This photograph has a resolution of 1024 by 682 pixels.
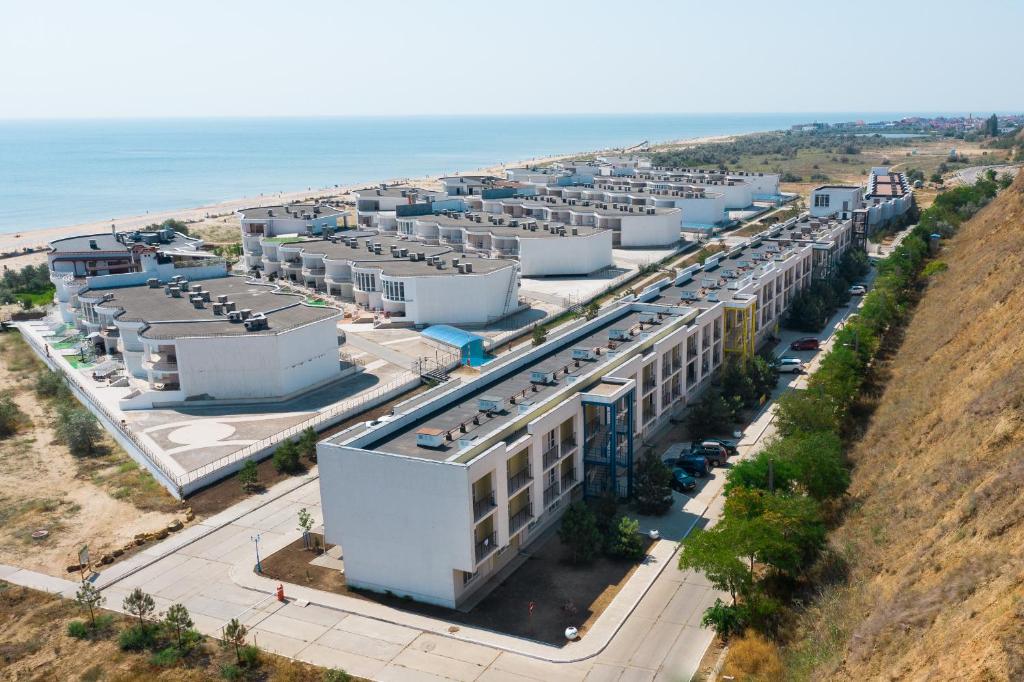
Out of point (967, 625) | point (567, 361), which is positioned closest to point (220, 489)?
point (567, 361)

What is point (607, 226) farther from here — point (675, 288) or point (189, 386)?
point (189, 386)

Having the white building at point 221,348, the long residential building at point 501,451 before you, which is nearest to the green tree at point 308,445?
the white building at point 221,348

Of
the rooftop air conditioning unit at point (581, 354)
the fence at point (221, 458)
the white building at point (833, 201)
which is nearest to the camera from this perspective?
the rooftop air conditioning unit at point (581, 354)

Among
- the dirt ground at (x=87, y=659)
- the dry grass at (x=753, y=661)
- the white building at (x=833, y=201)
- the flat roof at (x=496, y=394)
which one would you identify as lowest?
the dirt ground at (x=87, y=659)

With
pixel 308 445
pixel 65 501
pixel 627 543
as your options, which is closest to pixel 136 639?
pixel 65 501

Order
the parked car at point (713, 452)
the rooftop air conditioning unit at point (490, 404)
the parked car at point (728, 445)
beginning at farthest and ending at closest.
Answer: the parked car at point (728, 445), the parked car at point (713, 452), the rooftop air conditioning unit at point (490, 404)

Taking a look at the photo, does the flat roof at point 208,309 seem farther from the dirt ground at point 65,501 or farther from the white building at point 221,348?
the dirt ground at point 65,501
